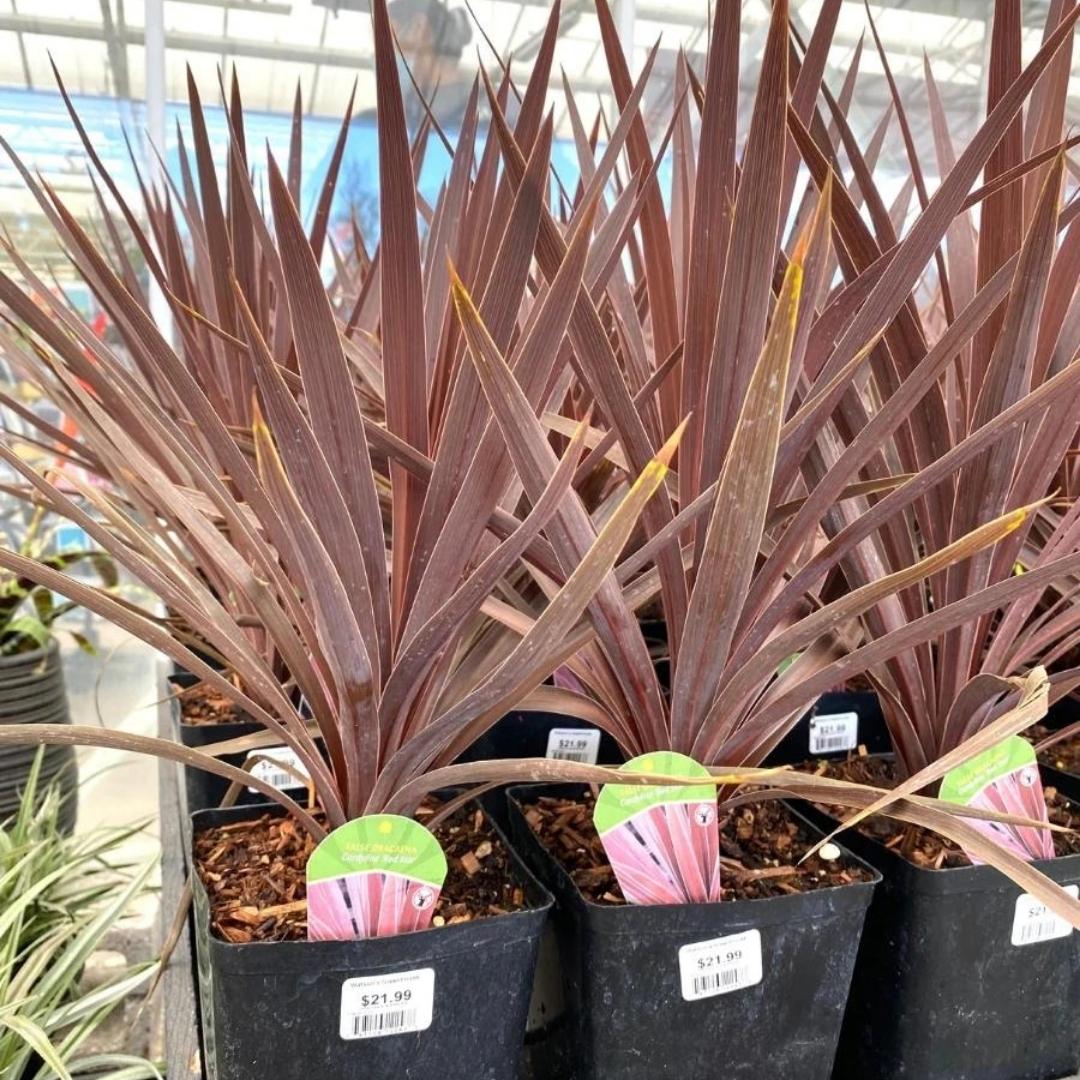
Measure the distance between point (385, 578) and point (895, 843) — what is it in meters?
0.37

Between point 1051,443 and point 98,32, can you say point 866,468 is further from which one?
point 98,32

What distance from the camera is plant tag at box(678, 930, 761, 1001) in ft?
1.55

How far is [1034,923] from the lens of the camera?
54 centimetres

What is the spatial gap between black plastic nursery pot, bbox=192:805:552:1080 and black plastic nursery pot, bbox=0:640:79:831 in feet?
3.30

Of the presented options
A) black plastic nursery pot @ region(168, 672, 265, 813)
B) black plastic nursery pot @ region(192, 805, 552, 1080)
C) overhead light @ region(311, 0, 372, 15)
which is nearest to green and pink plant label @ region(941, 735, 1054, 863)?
black plastic nursery pot @ region(192, 805, 552, 1080)

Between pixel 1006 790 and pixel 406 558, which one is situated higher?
pixel 406 558

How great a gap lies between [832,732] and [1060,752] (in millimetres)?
208

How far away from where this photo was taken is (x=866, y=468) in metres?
0.66

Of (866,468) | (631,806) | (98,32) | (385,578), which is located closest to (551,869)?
(631,806)

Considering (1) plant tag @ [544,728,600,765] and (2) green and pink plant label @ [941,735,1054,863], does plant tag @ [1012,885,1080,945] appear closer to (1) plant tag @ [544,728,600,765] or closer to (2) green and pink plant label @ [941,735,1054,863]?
(2) green and pink plant label @ [941,735,1054,863]

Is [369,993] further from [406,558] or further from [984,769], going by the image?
[984,769]

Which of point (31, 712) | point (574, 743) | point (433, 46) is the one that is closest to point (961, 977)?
point (574, 743)

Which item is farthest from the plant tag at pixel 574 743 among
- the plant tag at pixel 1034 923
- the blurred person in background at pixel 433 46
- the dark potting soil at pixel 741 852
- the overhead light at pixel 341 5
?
the overhead light at pixel 341 5

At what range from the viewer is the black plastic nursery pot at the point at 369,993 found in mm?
423
